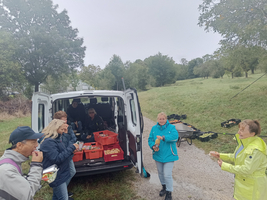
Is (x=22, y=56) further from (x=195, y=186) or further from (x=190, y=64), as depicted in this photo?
(x=190, y=64)

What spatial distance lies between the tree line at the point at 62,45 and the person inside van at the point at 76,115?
2.00 meters

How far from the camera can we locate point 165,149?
3264 mm

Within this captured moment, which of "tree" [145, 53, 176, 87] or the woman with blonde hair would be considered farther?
"tree" [145, 53, 176, 87]

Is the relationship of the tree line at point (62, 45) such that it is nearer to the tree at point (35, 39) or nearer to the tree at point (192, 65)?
the tree at point (35, 39)

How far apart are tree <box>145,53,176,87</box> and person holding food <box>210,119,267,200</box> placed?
42.7m

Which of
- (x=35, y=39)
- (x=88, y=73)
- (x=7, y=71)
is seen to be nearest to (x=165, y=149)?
(x=7, y=71)

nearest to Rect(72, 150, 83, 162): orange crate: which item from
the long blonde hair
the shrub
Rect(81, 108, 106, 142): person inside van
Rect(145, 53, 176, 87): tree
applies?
Rect(81, 108, 106, 142): person inside van

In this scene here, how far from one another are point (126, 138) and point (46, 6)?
2814 centimetres

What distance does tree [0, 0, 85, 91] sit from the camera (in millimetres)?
20672

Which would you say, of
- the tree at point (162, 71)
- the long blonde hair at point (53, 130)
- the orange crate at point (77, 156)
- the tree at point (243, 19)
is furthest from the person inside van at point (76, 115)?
the tree at point (162, 71)

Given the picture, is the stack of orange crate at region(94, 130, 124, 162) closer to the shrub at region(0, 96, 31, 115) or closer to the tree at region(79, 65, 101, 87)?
the shrub at region(0, 96, 31, 115)

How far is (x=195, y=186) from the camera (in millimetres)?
3836

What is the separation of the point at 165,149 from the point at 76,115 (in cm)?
396

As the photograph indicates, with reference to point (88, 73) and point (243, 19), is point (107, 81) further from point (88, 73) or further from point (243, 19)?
point (243, 19)
